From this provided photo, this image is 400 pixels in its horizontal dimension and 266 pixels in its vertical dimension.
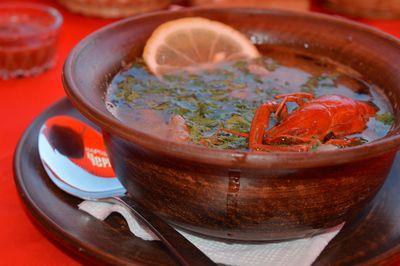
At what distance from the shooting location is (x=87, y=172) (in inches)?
55.4

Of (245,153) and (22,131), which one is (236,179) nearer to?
(245,153)

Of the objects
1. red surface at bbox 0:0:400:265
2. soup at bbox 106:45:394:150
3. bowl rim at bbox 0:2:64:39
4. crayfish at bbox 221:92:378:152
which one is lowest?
red surface at bbox 0:0:400:265

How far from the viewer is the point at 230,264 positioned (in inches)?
43.3

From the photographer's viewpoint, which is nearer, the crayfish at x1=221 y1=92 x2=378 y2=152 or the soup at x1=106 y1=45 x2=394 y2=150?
the crayfish at x1=221 y1=92 x2=378 y2=152

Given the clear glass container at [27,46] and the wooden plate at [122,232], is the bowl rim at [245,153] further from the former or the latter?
the clear glass container at [27,46]

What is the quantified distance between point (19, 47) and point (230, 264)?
4.73 ft

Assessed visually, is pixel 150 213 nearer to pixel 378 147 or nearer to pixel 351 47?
pixel 378 147

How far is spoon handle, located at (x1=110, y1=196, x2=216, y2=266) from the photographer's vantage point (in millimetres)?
1043

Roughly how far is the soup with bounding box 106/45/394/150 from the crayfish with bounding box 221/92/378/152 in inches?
1.0

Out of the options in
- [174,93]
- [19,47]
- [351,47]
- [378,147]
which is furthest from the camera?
[19,47]

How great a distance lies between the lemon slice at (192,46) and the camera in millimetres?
1645

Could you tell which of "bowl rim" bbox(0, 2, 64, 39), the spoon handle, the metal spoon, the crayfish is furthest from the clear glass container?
the crayfish

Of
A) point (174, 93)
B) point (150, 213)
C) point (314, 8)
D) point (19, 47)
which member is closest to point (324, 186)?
point (150, 213)

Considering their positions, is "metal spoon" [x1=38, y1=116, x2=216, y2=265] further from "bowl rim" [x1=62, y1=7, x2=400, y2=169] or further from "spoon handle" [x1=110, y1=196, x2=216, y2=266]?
"bowl rim" [x1=62, y1=7, x2=400, y2=169]
